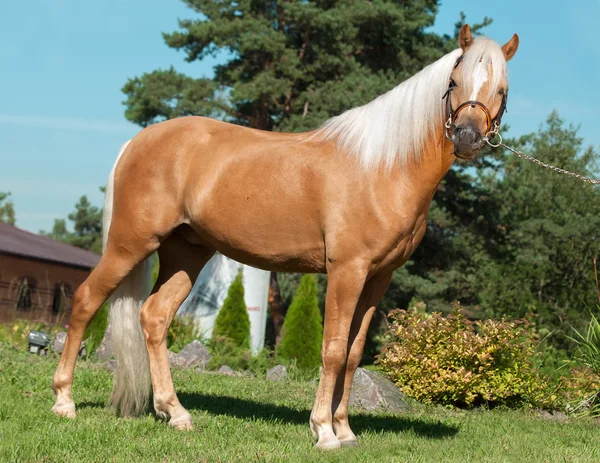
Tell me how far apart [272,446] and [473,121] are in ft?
7.88

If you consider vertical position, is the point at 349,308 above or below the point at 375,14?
below

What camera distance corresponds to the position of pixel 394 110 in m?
4.74

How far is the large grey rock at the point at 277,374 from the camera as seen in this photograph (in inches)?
366

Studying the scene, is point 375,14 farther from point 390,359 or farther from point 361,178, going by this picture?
point 361,178

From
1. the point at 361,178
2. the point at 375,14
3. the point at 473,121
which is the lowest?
the point at 361,178

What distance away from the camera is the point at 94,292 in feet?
17.5

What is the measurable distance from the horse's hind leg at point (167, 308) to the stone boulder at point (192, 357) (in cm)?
412

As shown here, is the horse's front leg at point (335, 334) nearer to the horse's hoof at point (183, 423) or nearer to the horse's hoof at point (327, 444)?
the horse's hoof at point (327, 444)

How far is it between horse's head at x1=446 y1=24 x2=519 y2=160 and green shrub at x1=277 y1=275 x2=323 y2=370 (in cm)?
700

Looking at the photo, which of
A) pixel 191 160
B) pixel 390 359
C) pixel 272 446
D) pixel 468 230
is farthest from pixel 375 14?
pixel 272 446

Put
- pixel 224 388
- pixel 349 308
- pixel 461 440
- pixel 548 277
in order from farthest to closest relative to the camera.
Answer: pixel 548 277
pixel 224 388
pixel 461 440
pixel 349 308

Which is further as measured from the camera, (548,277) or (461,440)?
(548,277)

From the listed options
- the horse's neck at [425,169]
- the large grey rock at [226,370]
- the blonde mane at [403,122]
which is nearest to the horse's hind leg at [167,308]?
the blonde mane at [403,122]

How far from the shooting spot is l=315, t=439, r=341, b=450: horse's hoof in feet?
14.6
